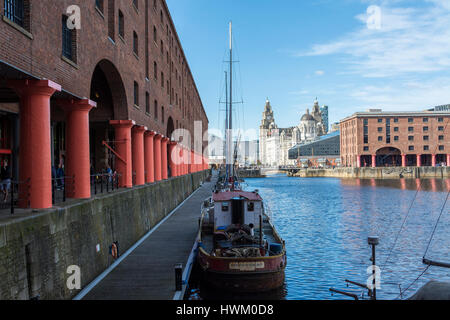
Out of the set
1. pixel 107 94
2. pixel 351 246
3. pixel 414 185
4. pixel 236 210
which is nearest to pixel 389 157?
pixel 414 185

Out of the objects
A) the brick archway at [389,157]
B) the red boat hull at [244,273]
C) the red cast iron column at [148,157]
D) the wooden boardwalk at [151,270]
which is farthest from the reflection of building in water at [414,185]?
the red boat hull at [244,273]

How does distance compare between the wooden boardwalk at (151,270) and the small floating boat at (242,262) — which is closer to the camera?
the wooden boardwalk at (151,270)

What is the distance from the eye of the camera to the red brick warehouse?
1337 cm

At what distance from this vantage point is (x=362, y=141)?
128m

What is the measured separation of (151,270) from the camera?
56.9 feet

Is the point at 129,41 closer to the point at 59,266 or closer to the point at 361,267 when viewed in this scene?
the point at 59,266

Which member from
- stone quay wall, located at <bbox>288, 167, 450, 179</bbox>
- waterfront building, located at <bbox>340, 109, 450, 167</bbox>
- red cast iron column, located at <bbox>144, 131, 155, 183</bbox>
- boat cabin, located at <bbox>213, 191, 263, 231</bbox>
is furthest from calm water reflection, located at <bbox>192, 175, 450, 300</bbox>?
waterfront building, located at <bbox>340, 109, 450, 167</bbox>

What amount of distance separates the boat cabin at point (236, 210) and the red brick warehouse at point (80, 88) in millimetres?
6832

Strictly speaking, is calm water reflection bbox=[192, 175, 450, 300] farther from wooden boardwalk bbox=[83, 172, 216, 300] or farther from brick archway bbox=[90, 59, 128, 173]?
brick archway bbox=[90, 59, 128, 173]

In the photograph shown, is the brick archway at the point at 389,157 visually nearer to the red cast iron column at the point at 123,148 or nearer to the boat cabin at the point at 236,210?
the red cast iron column at the point at 123,148

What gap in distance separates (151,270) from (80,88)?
8.05m

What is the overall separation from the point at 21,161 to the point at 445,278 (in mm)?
20196

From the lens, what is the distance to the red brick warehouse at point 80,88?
43.9ft

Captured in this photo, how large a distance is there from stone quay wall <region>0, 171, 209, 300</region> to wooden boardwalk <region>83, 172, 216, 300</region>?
0.70m
